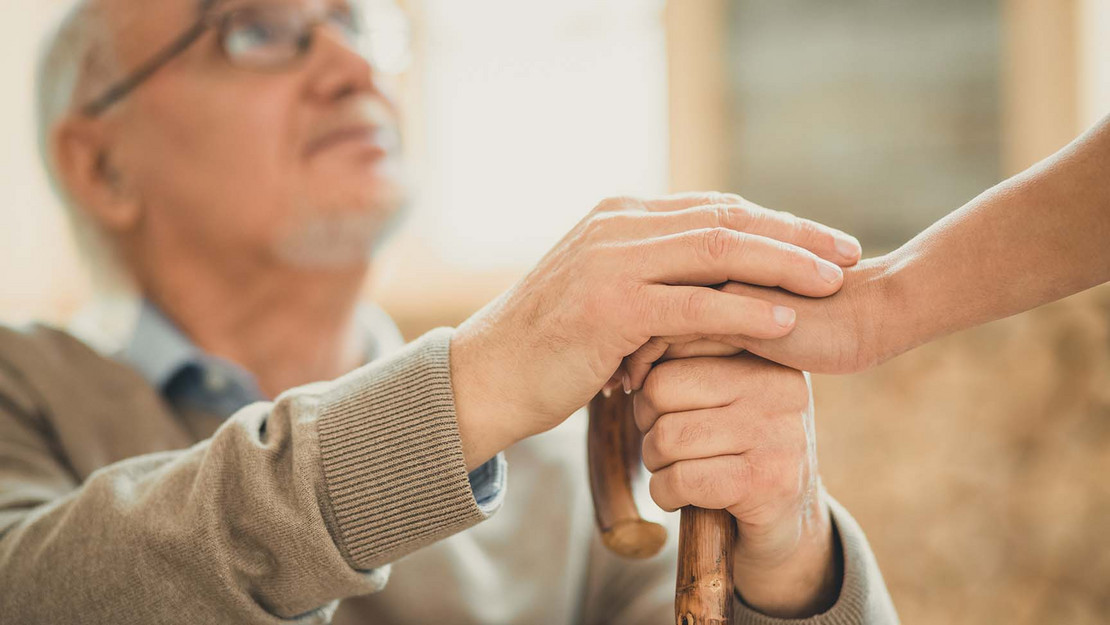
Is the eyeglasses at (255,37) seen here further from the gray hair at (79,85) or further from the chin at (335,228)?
the chin at (335,228)

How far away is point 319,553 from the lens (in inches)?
23.5

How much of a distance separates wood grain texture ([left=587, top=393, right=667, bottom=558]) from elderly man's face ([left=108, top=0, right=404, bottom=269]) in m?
0.62

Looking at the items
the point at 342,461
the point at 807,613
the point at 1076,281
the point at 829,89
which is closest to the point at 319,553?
the point at 342,461

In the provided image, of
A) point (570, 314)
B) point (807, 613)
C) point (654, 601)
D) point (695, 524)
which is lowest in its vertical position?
point (654, 601)

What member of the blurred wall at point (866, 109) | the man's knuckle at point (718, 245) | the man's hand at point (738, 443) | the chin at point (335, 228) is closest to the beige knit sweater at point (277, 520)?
the man's hand at point (738, 443)

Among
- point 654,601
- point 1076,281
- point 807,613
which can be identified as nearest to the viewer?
point 1076,281

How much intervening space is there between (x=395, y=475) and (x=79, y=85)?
3.62 feet

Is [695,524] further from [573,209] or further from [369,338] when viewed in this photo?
[573,209]

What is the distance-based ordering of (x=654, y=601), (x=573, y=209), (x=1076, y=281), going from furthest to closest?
(x=573, y=209) → (x=654, y=601) → (x=1076, y=281)

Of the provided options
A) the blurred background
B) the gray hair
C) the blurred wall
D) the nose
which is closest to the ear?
the gray hair

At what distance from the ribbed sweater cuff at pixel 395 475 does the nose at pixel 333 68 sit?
78 centimetres

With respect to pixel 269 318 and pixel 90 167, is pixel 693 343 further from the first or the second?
pixel 90 167

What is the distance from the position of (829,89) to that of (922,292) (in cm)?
207

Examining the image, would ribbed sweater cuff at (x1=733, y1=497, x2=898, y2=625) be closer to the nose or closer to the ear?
the nose
